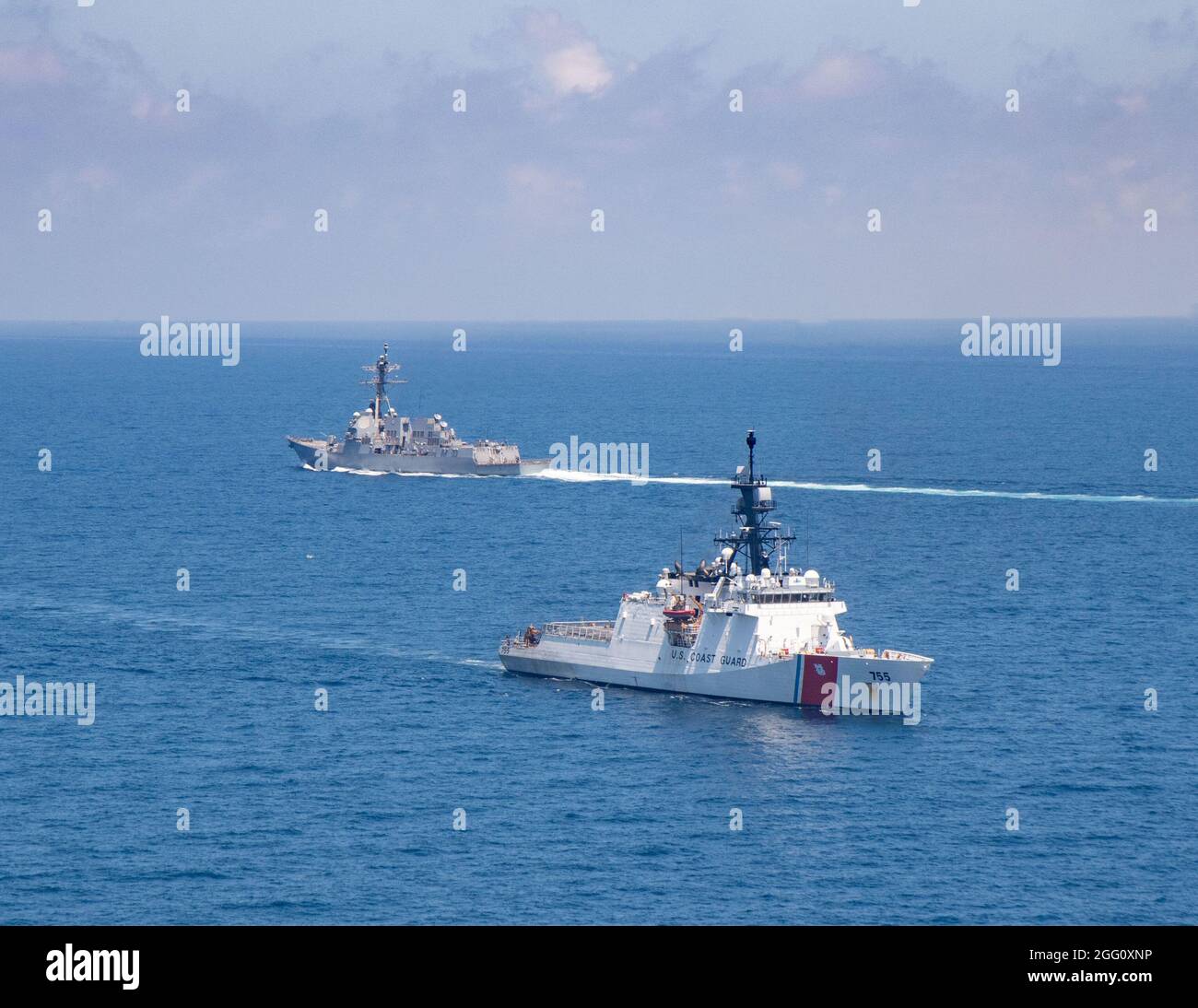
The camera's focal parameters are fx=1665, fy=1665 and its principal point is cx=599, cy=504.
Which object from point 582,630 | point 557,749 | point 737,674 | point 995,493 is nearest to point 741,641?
point 737,674

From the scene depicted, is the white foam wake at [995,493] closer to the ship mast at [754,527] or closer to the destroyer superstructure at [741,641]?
the destroyer superstructure at [741,641]

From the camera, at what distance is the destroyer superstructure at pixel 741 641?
85375 mm

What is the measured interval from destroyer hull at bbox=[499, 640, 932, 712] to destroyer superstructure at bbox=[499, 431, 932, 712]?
0.05 m

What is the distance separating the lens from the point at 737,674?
289ft

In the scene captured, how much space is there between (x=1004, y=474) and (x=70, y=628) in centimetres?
10978

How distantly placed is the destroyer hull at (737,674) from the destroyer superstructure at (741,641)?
50 mm

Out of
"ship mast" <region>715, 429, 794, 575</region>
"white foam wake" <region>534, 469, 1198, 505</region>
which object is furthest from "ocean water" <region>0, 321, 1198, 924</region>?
"white foam wake" <region>534, 469, 1198, 505</region>

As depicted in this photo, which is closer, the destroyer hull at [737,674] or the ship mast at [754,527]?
the destroyer hull at [737,674]

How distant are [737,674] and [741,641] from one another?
5.61 ft

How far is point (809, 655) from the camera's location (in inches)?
3366

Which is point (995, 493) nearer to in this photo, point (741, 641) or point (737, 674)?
point (741, 641)

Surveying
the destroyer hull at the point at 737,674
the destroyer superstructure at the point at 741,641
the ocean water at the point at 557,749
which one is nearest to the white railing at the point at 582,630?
the destroyer superstructure at the point at 741,641
